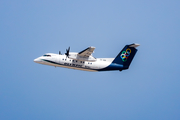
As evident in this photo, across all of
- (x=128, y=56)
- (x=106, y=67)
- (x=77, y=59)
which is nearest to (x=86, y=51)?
(x=77, y=59)

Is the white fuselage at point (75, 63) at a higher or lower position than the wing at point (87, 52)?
lower

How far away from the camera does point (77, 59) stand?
2592cm

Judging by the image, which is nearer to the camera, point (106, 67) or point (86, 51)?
point (86, 51)

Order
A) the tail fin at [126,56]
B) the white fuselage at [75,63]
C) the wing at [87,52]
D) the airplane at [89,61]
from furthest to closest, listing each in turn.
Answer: the tail fin at [126,56] → the white fuselage at [75,63] → the airplane at [89,61] → the wing at [87,52]

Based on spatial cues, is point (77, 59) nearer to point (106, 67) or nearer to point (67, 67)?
point (67, 67)

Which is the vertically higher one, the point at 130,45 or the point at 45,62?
the point at 130,45

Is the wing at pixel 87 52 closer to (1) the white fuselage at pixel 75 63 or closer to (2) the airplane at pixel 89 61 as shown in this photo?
(2) the airplane at pixel 89 61

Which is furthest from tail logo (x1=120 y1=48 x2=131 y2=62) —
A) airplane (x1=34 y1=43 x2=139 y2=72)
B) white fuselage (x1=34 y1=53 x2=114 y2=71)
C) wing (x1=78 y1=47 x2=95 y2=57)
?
wing (x1=78 y1=47 x2=95 y2=57)

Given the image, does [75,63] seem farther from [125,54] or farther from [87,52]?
[125,54]

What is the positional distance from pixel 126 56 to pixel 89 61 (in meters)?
4.61

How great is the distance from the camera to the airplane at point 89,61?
84.9 feet

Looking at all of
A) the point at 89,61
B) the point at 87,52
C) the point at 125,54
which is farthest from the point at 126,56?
the point at 87,52

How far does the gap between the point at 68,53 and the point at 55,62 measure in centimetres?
207

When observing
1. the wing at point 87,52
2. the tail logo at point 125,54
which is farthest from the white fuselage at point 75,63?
the tail logo at point 125,54
